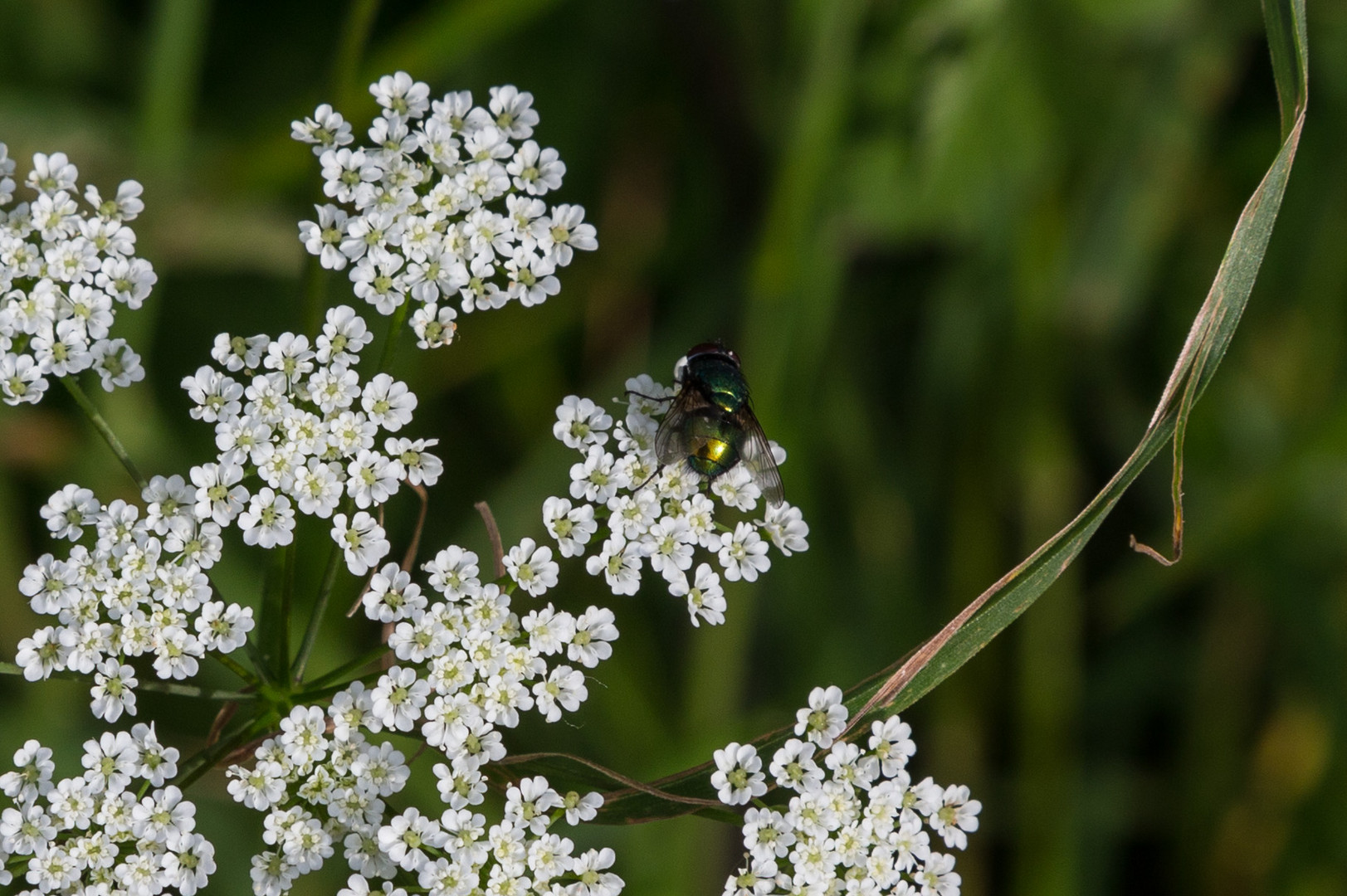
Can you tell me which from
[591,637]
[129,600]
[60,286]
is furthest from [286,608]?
[60,286]

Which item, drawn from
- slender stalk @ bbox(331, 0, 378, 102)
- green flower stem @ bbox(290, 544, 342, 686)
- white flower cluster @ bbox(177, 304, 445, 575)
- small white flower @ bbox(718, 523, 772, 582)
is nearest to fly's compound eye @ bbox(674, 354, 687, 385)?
small white flower @ bbox(718, 523, 772, 582)

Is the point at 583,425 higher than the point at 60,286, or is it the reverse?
the point at 60,286

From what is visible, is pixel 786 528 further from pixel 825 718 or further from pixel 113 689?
pixel 113 689

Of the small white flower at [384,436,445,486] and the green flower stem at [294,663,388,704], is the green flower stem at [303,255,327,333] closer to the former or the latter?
the small white flower at [384,436,445,486]

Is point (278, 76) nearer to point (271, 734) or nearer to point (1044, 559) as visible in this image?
point (271, 734)

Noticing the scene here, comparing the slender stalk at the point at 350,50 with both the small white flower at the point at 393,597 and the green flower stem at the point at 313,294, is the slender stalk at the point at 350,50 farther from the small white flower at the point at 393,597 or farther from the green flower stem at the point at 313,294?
the small white flower at the point at 393,597

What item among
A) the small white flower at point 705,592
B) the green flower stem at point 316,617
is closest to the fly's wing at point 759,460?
the small white flower at point 705,592
